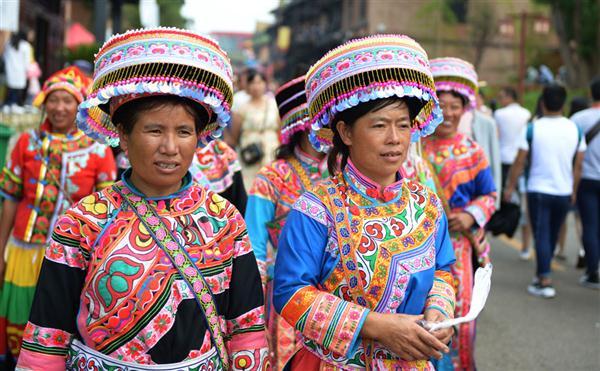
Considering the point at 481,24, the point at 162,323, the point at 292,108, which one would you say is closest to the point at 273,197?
the point at 292,108

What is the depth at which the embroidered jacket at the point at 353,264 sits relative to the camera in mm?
2418

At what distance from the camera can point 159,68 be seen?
227 cm

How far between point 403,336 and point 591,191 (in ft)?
19.9

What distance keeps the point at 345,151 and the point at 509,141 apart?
8.17 meters

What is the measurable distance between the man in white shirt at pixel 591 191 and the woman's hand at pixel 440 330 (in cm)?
568

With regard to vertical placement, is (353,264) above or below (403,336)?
above

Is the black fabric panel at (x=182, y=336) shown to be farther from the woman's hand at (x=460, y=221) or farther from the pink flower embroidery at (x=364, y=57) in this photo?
the woman's hand at (x=460, y=221)

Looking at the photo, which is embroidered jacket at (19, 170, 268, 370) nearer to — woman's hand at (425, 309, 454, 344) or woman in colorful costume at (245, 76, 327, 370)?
woman's hand at (425, 309, 454, 344)

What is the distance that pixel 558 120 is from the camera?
287 inches

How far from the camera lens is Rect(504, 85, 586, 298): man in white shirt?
7234 mm

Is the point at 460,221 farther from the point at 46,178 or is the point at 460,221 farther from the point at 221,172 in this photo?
the point at 46,178

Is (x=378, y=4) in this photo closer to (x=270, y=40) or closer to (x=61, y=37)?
(x=61, y=37)

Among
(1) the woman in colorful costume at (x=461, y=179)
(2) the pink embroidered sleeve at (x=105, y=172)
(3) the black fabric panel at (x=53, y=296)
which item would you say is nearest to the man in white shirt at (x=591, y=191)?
(1) the woman in colorful costume at (x=461, y=179)

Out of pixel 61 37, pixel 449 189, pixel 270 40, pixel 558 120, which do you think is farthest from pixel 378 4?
pixel 270 40
